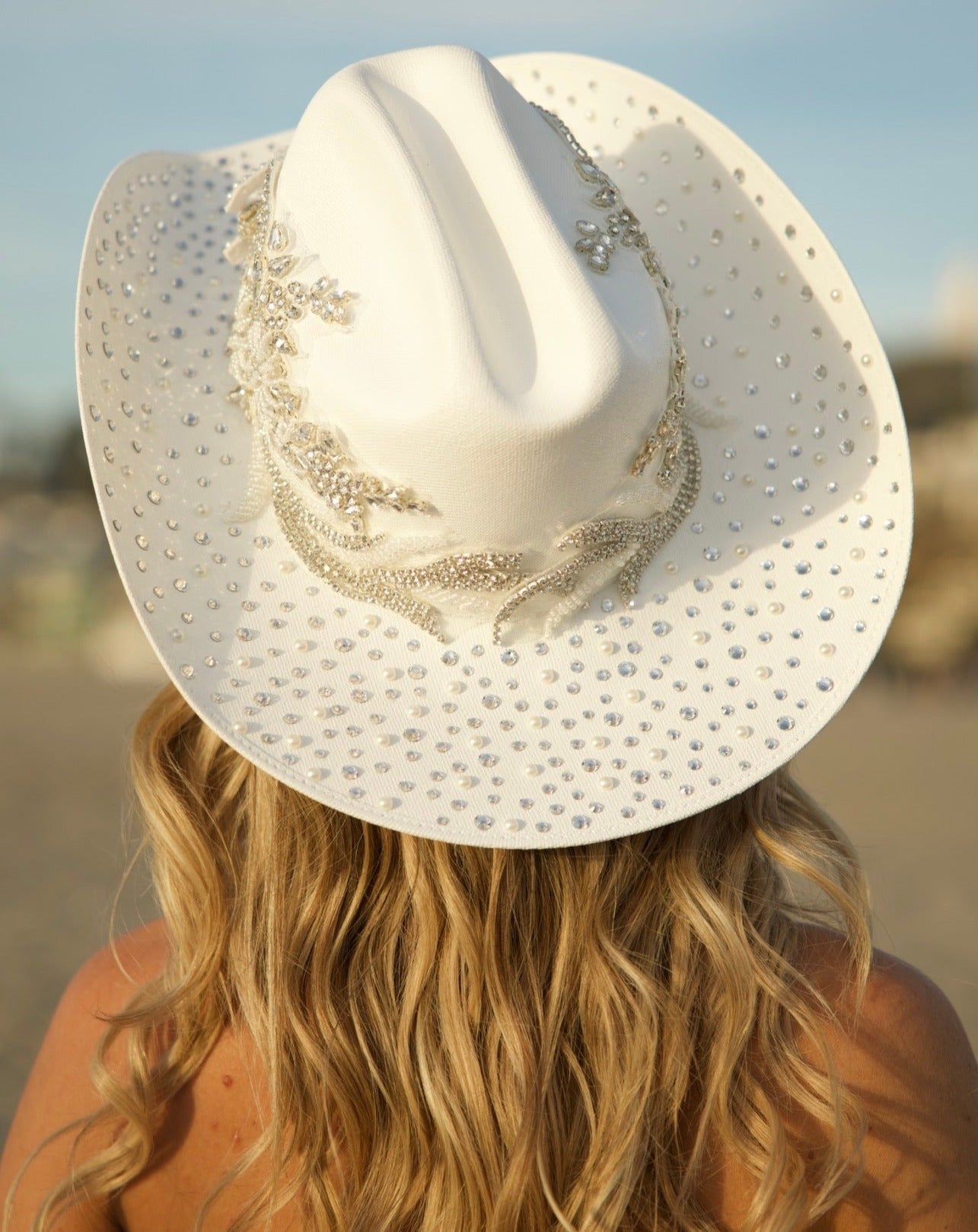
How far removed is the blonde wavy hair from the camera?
1486mm

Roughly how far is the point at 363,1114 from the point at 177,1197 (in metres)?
0.30

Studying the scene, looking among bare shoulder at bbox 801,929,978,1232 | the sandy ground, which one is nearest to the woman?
bare shoulder at bbox 801,929,978,1232

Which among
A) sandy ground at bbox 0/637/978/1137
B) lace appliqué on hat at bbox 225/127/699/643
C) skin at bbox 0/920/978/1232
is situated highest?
lace appliqué on hat at bbox 225/127/699/643

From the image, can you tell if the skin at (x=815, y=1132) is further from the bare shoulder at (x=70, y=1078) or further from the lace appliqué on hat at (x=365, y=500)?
the lace appliqué on hat at (x=365, y=500)

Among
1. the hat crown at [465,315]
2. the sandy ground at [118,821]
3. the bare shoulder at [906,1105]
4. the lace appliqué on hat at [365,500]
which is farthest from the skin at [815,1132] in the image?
the sandy ground at [118,821]

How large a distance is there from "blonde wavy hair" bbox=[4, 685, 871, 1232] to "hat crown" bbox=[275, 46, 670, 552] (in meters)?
0.48

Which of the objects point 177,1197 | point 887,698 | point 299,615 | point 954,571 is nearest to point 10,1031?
point 177,1197

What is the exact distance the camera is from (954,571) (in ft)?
41.6

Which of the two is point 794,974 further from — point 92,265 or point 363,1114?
point 92,265

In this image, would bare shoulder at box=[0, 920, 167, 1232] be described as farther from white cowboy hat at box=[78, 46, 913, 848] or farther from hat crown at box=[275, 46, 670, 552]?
hat crown at box=[275, 46, 670, 552]

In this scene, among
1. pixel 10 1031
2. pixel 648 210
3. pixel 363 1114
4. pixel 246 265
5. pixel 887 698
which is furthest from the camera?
pixel 887 698

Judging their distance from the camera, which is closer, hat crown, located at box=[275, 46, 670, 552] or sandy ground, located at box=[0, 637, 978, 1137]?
hat crown, located at box=[275, 46, 670, 552]

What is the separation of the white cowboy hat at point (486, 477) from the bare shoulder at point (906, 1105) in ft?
1.31

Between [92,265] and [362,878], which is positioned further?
[92,265]
